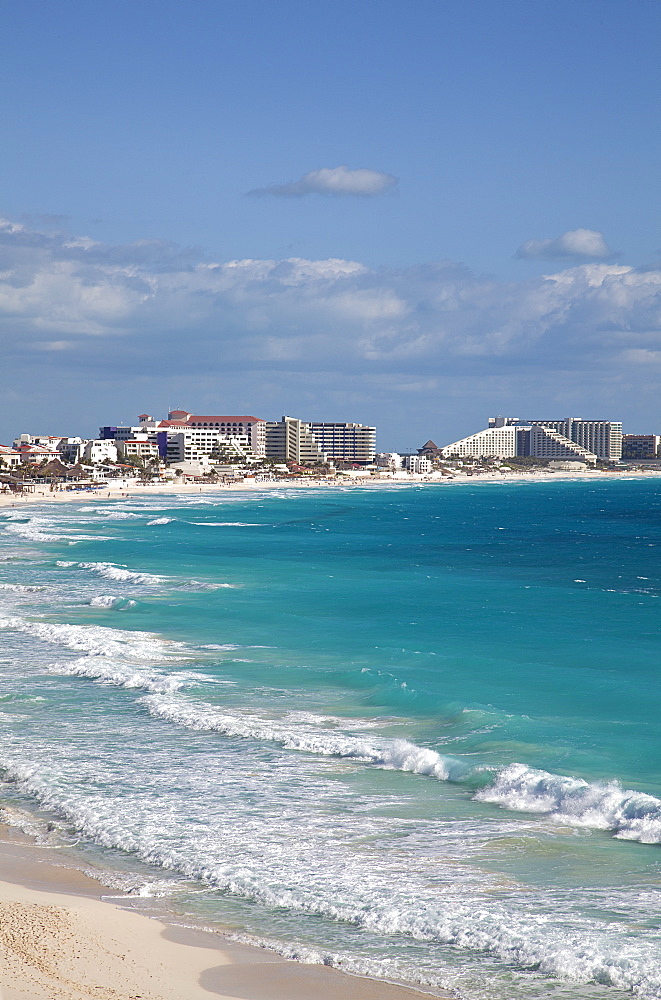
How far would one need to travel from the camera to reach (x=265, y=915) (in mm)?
9156

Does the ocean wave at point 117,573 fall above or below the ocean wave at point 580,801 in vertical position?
above

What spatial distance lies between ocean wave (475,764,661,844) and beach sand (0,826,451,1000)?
183 inches

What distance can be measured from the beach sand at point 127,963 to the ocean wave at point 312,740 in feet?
18.2

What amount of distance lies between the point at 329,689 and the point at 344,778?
210 inches

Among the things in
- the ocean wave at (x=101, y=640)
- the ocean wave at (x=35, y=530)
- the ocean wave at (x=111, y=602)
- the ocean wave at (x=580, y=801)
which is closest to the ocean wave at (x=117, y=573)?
the ocean wave at (x=111, y=602)

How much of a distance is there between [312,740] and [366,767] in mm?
1355

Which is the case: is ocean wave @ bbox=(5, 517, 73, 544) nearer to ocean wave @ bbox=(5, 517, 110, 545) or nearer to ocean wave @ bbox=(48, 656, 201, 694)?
ocean wave @ bbox=(5, 517, 110, 545)

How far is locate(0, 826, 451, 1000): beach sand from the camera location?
7473 mm

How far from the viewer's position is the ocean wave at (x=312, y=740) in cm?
1370

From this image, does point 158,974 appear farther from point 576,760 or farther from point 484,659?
point 484,659

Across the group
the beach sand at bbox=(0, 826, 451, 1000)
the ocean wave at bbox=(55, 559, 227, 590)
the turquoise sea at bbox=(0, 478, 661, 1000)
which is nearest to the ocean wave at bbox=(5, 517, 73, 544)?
the ocean wave at bbox=(55, 559, 227, 590)

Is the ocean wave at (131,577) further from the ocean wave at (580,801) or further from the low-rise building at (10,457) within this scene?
the low-rise building at (10,457)

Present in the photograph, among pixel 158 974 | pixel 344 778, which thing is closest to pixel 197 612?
pixel 344 778

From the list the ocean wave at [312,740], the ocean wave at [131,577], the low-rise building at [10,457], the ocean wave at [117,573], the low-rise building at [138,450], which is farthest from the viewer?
the low-rise building at [138,450]
